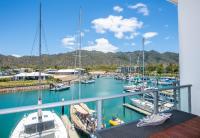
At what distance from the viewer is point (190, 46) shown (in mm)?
2682

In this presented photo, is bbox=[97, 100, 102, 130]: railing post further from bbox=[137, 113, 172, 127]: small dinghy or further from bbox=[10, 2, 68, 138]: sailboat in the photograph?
bbox=[10, 2, 68, 138]: sailboat

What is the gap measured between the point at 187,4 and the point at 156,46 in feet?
140

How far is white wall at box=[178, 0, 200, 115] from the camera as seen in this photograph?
8.46ft

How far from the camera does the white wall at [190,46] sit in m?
2.58

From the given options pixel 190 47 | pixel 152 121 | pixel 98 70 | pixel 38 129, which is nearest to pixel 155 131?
pixel 152 121

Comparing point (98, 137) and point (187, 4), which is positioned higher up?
point (187, 4)

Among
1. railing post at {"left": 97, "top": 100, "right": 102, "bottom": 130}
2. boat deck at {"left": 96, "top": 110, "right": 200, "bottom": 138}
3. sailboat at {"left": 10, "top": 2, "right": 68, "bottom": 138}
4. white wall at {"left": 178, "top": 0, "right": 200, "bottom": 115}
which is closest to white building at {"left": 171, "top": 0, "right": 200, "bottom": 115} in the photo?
white wall at {"left": 178, "top": 0, "right": 200, "bottom": 115}

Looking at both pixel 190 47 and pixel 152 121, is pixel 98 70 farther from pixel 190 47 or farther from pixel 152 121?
pixel 152 121

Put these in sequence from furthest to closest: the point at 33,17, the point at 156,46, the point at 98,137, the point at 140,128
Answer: the point at 156,46 → the point at 33,17 → the point at 140,128 → the point at 98,137

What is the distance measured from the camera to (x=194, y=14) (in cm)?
264

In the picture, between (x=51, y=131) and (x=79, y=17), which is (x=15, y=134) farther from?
(x=79, y=17)

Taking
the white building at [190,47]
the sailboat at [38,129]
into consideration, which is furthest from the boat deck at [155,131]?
the sailboat at [38,129]

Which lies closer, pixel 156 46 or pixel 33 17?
pixel 33 17

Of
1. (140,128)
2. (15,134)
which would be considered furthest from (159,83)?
(140,128)
